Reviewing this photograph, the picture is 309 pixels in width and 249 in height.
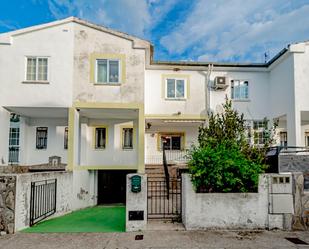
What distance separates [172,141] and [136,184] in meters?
11.2

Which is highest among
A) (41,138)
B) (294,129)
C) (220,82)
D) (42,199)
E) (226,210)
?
(220,82)

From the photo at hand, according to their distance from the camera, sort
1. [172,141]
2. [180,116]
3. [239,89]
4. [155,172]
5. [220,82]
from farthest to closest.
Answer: [172,141]
[239,89]
[180,116]
[220,82]
[155,172]

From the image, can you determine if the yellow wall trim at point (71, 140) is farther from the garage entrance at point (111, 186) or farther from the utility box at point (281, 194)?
the utility box at point (281, 194)

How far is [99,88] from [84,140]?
4.37 metres

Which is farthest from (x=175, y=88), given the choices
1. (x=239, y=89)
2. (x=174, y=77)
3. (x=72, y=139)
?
(x=72, y=139)

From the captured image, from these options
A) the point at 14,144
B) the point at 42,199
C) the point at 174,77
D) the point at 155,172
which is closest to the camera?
the point at 42,199

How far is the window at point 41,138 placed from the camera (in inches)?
708

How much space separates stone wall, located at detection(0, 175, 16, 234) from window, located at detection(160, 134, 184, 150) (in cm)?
1219

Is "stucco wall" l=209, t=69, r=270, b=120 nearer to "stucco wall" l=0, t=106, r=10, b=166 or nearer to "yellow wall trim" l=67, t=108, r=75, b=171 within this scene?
"yellow wall trim" l=67, t=108, r=75, b=171

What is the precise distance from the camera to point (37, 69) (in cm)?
1452

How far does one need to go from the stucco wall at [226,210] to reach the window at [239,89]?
1076 cm

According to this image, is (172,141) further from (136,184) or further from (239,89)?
(136,184)

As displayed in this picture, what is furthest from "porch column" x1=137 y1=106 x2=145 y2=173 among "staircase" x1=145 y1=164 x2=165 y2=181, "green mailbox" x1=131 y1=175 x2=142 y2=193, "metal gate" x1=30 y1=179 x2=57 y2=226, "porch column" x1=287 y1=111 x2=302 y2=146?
"porch column" x1=287 y1=111 x2=302 y2=146

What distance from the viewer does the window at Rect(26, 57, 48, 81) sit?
571 inches
